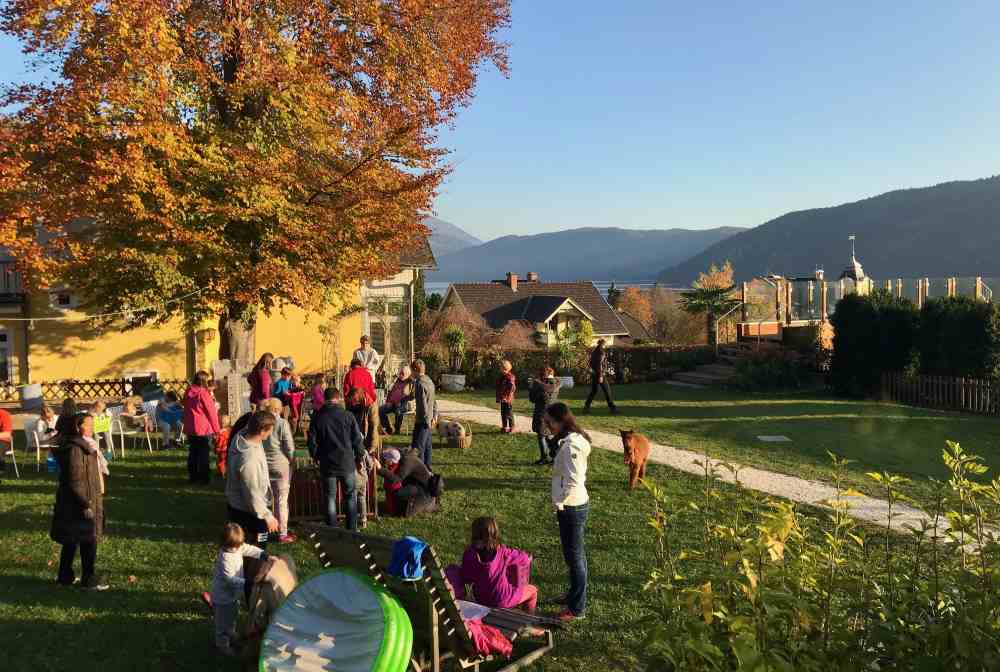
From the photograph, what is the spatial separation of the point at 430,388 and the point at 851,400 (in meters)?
15.9

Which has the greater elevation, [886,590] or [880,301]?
[880,301]

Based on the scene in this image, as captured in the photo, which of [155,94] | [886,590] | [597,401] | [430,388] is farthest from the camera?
[597,401]

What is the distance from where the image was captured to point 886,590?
365 centimetres

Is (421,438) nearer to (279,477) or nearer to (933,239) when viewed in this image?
(279,477)

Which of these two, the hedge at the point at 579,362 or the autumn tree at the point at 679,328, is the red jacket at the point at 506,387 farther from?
the autumn tree at the point at 679,328

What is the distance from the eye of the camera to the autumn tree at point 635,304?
63.3m

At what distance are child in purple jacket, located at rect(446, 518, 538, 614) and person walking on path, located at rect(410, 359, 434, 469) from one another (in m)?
4.94

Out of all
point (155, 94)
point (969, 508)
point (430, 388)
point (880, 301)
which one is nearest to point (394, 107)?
point (155, 94)

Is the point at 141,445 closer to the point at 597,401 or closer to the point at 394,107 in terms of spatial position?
the point at 394,107

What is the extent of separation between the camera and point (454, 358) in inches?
999

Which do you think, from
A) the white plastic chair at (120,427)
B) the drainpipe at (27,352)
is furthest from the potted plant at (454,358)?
the drainpipe at (27,352)

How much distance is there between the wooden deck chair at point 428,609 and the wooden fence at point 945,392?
59.8 ft

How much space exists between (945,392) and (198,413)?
1919 centimetres

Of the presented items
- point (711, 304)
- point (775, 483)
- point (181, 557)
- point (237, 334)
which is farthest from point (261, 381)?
point (711, 304)
